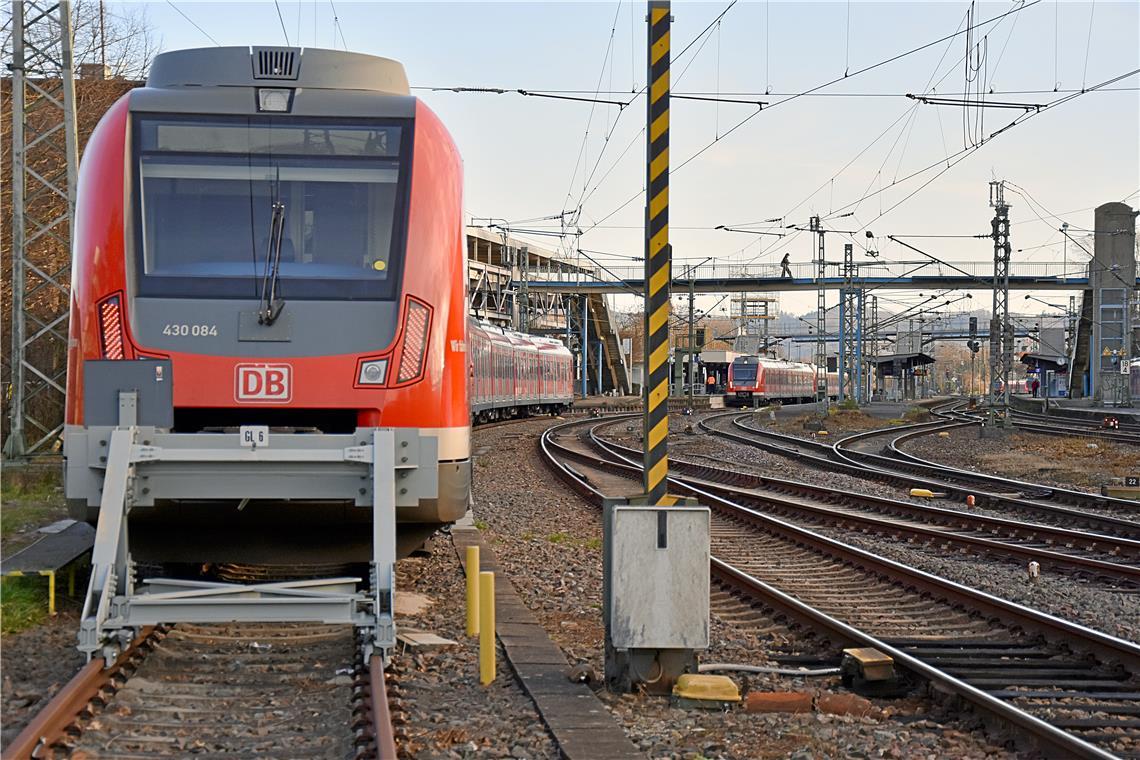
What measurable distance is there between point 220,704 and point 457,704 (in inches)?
45.5

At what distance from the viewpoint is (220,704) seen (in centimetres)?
611

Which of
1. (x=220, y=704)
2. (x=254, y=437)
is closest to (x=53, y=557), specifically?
(x=254, y=437)

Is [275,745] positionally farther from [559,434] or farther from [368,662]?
[559,434]

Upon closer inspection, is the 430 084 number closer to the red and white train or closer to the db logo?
the db logo

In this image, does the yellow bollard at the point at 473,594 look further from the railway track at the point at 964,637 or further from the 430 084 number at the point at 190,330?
the railway track at the point at 964,637

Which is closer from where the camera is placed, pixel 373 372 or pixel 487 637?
pixel 487 637

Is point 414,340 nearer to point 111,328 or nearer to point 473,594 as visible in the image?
point 473,594

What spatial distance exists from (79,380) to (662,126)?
3724 mm

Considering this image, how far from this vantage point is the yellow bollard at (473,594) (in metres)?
7.78

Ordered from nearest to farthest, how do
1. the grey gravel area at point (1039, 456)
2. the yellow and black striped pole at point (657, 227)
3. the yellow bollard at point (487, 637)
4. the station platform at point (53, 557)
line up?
1. the yellow bollard at point (487, 637)
2. the yellow and black striped pole at point (657, 227)
3. the station platform at point (53, 557)
4. the grey gravel area at point (1039, 456)

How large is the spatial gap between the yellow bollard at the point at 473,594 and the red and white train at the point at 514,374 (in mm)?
18365

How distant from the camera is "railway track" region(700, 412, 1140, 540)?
15.4 meters

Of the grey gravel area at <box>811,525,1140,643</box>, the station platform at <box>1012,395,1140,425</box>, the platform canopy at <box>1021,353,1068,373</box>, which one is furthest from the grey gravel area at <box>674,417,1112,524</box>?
the platform canopy at <box>1021,353,1068,373</box>

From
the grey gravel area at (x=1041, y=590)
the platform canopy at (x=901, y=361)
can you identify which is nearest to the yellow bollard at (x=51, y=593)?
the grey gravel area at (x=1041, y=590)
